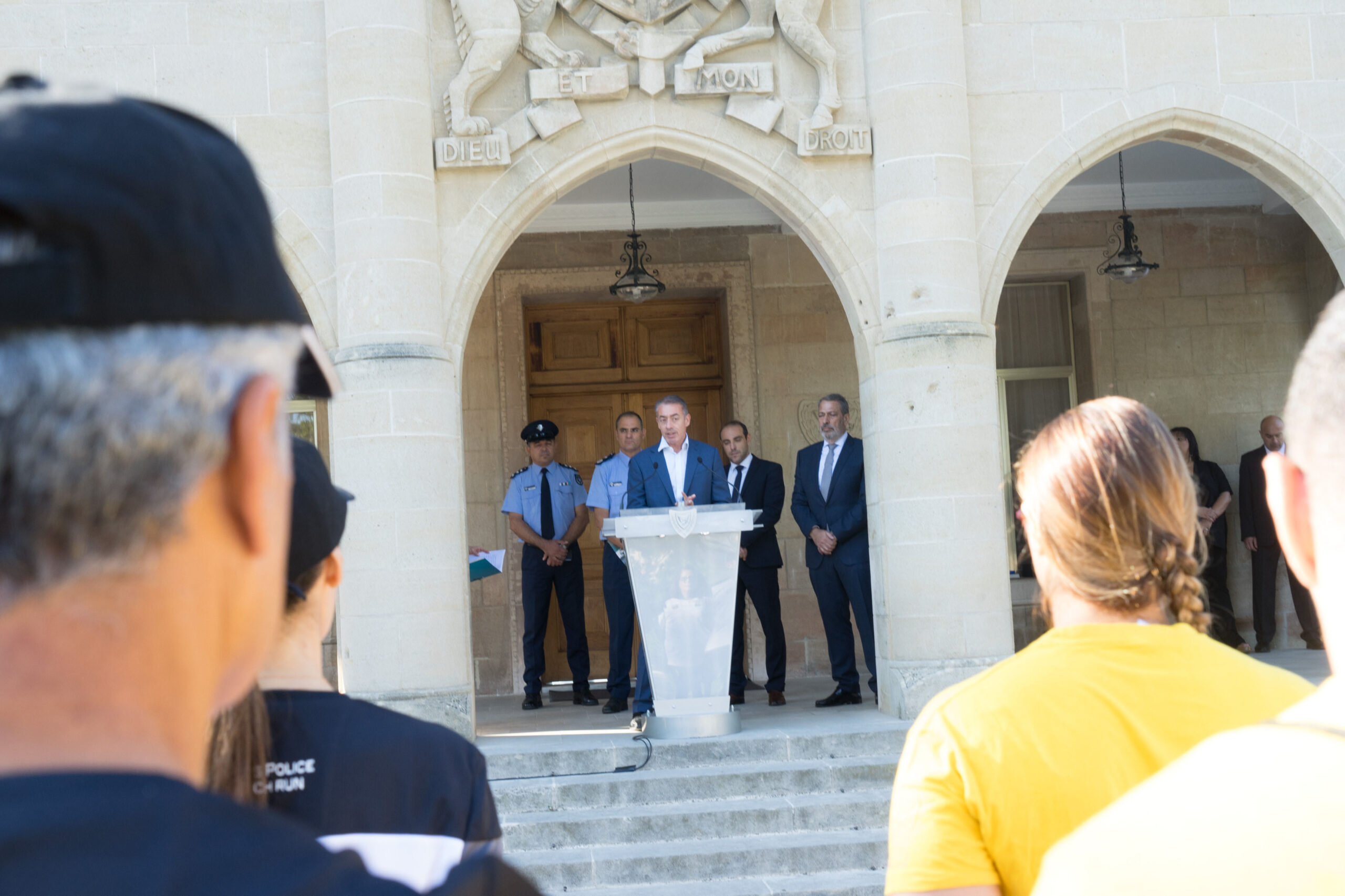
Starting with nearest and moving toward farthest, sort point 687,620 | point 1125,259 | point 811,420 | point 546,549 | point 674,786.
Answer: point 674,786 < point 687,620 < point 546,549 < point 1125,259 < point 811,420

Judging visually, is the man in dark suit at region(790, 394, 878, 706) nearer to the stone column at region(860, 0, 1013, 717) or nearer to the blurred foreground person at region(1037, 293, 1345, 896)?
the stone column at region(860, 0, 1013, 717)

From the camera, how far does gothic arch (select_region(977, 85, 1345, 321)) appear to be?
681 cm

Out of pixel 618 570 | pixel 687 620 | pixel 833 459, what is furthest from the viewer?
pixel 618 570

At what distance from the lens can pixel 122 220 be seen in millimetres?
472

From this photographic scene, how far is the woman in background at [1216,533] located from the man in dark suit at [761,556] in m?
3.61

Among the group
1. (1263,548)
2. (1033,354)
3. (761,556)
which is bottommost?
(1263,548)

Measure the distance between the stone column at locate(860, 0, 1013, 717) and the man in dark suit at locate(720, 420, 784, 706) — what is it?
0.94 metres

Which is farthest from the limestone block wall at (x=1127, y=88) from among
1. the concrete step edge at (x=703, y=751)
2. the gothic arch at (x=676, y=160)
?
the concrete step edge at (x=703, y=751)

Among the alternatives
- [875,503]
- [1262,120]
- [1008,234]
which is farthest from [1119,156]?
[875,503]

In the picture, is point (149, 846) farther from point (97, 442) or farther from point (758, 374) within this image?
point (758, 374)

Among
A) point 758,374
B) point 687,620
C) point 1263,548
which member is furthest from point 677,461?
point 1263,548

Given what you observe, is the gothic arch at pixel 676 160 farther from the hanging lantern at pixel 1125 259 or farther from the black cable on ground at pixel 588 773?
the hanging lantern at pixel 1125 259

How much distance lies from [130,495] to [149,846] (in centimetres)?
14

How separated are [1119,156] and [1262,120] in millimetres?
2222
